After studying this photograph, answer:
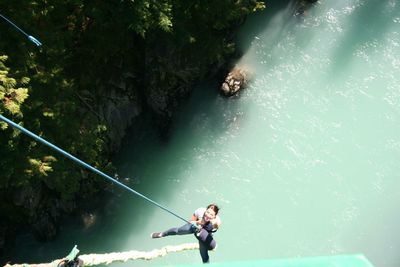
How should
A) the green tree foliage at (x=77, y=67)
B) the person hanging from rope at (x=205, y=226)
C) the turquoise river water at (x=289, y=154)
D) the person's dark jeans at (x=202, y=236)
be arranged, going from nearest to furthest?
the person hanging from rope at (x=205, y=226), the person's dark jeans at (x=202, y=236), the green tree foliage at (x=77, y=67), the turquoise river water at (x=289, y=154)

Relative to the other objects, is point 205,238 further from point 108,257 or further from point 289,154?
point 289,154

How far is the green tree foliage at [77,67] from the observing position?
1080 cm

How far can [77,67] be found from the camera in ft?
46.5

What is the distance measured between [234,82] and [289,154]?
3.67 m

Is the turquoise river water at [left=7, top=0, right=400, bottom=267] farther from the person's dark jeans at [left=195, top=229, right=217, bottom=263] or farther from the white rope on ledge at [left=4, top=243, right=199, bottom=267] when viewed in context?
the white rope on ledge at [left=4, top=243, right=199, bottom=267]

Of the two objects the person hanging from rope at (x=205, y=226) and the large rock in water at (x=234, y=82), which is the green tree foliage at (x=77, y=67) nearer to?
the large rock in water at (x=234, y=82)

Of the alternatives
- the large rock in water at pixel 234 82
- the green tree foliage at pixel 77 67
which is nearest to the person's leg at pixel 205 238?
the green tree foliage at pixel 77 67

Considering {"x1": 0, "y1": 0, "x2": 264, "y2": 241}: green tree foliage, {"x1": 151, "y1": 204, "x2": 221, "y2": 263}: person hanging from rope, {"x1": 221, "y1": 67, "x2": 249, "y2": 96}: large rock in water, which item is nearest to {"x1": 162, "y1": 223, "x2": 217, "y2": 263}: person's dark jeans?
{"x1": 151, "y1": 204, "x2": 221, "y2": 263}: person hanging from rope

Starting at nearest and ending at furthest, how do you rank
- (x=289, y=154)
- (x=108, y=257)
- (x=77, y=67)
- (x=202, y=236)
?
(x=108, y=257) < (x=202, y=236) < (x=77, y=67) < (x=289, y=154)

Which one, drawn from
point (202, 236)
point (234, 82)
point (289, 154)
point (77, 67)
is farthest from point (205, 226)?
point (234, 82)

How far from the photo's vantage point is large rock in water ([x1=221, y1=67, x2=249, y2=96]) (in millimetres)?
16906

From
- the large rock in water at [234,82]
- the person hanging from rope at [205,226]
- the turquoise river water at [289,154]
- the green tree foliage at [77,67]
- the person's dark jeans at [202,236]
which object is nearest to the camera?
the person hanging from rope at [205,226]

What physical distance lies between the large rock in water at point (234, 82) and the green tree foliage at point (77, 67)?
81 centimetres

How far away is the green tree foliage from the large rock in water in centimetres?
81
